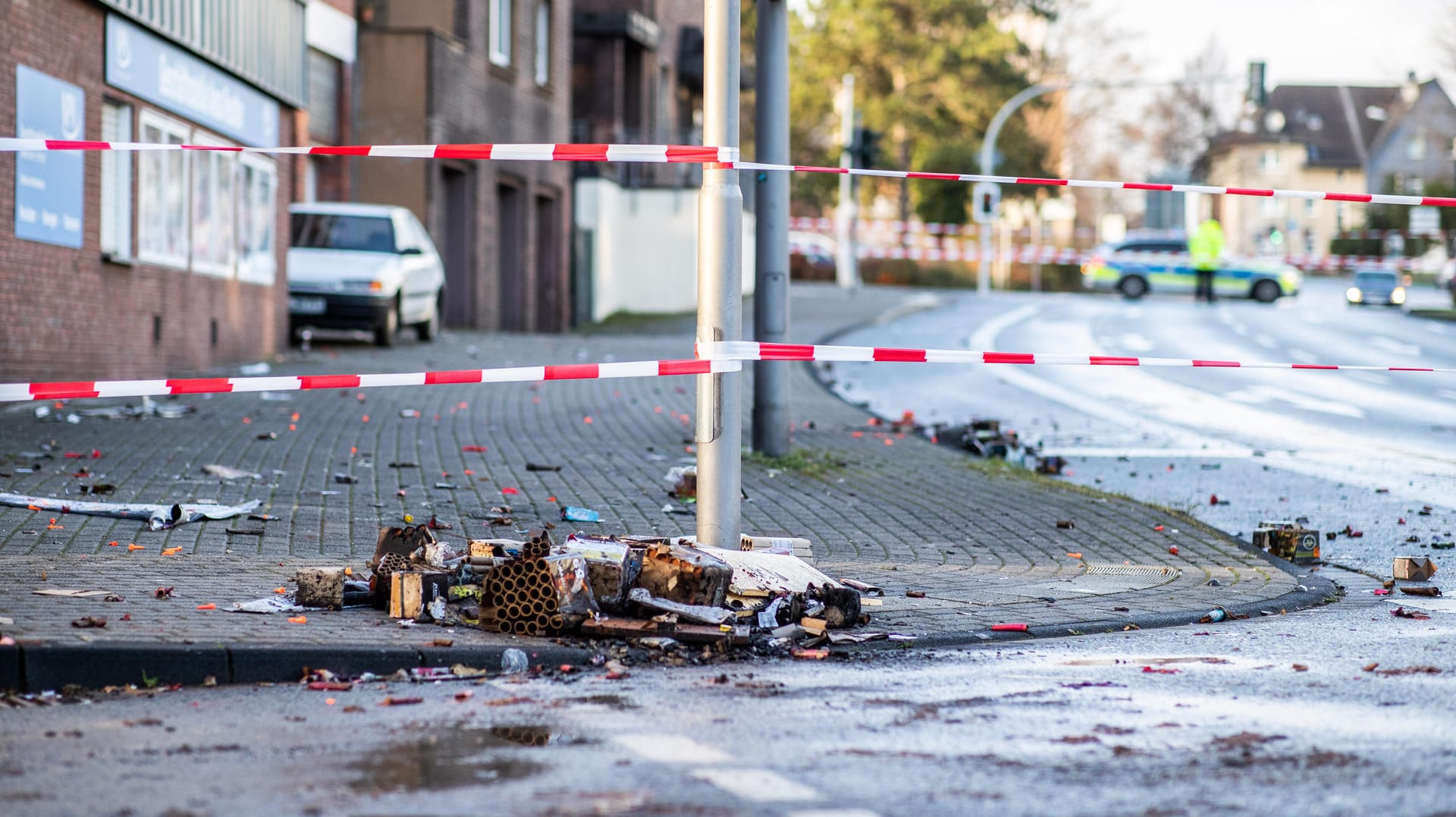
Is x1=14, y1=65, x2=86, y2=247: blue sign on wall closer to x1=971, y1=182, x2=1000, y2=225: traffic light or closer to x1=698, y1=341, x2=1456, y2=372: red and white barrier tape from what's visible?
x1=698, y1=341, x2=1456, y2=372: red and white barrier tape

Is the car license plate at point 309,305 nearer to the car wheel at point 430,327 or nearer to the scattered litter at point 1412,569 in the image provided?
the car wheel at point 430,327

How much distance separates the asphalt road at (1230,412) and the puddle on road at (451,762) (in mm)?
5081

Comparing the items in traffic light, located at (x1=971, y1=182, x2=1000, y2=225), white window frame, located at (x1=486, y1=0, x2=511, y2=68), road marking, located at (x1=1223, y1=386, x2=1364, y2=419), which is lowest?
road marking, located at (x1=1223, y1=386, x2=1364, y2=419)

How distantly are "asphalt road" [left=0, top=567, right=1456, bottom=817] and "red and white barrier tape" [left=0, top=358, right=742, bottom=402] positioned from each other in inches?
56.7

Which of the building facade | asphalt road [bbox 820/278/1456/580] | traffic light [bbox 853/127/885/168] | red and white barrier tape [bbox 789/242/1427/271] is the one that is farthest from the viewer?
the building facade

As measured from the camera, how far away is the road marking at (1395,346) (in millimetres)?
28266

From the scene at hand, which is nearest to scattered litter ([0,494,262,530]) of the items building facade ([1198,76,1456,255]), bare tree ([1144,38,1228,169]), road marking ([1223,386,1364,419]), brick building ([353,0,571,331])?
road marking ([1223,386,1364,419])

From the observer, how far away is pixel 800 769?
4.61 metres

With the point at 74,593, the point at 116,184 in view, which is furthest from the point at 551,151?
the point at 116,184

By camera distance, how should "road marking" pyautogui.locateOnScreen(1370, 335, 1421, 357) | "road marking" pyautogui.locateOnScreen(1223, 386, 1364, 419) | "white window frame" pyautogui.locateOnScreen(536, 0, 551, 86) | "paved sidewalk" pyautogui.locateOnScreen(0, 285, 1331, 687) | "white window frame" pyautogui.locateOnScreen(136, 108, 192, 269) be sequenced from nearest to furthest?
1. "paved sidewalk" pyautogui.locateOnScreen(0, 285, 1331, 687)
2. "white window frame" pyautogui.locateOnScreen(136, 108, 192, 269)
3. "road marking" pyautogui.locateOnScreen(1223, 386, 1364, 419)
4. "road marking" pyautogui.locateOnScreen(1370, 335, 1421, 357)
5. "white window frame" pyautogui.locateOnScreen(536, 0, 551, 86)

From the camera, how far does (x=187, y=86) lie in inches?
741

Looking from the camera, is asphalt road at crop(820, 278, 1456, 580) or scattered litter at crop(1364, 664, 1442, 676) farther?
asphalt road at crop(820, 278, 1456, 580)

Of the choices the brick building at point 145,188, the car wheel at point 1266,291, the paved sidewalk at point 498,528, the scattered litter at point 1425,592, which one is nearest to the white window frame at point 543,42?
the brick building at point 145,188

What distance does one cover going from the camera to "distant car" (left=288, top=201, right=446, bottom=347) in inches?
912
